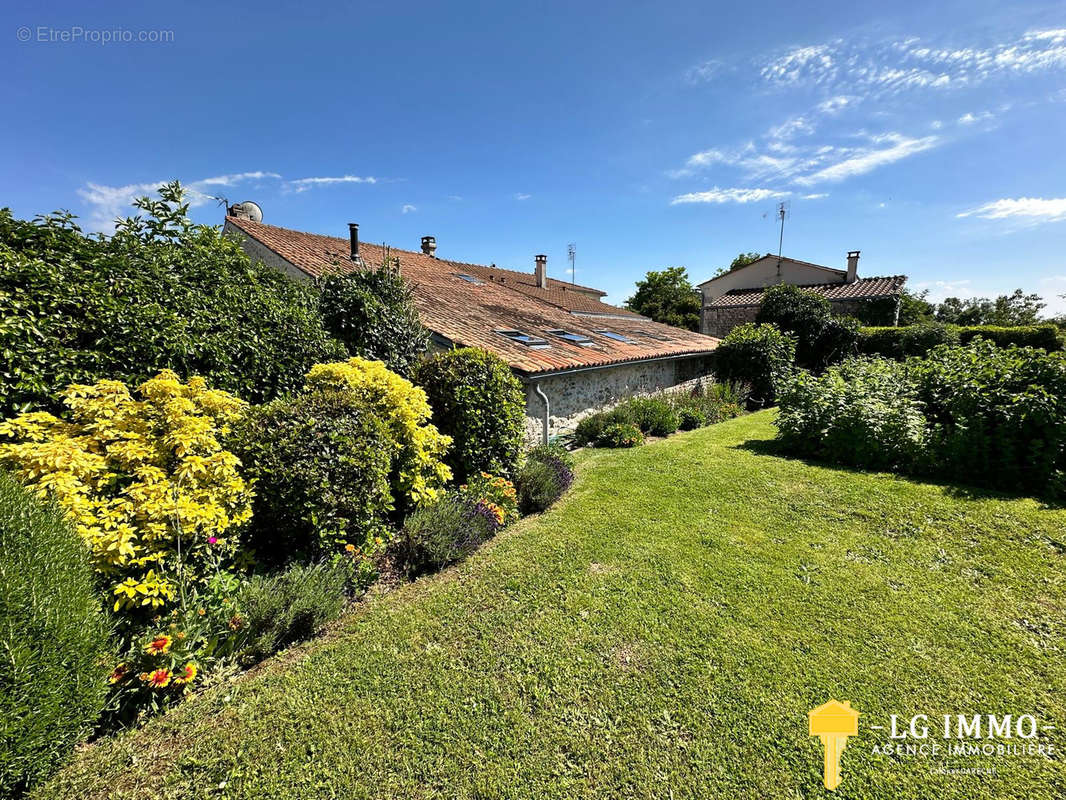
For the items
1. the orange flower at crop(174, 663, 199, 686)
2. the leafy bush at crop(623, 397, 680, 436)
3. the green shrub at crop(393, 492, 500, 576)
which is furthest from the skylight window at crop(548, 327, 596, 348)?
the orange flower at crop(174, 663, 199, 686)

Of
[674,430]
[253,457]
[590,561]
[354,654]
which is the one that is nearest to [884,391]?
[674,430]

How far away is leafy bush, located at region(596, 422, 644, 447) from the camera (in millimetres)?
10086

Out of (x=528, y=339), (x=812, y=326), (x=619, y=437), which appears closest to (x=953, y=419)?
(x=619, y=437)

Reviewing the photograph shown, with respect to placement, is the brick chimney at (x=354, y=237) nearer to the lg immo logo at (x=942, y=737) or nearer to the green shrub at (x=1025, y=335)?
the lg immo logo at (x=942, y=737)

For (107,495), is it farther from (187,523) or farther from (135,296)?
(135,296)

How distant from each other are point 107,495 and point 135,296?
2.34 meters

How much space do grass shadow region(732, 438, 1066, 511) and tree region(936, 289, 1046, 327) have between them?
41978mm

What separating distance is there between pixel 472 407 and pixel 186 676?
164 inches

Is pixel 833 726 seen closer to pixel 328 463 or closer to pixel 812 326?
pixel 328 463

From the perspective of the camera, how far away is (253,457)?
13.1 feet

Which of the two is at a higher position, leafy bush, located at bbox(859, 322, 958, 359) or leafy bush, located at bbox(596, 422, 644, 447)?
leafy bush, located at bbox(859, 322, 958, 359)

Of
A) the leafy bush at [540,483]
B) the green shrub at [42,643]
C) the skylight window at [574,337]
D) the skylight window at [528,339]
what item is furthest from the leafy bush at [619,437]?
the green shrub at [42,643]

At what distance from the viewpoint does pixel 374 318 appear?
7207 mm

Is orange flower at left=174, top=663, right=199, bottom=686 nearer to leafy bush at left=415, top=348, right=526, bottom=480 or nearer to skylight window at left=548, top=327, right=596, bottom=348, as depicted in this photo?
leafy bush at left=415, top=348, right=526, bottom=480
